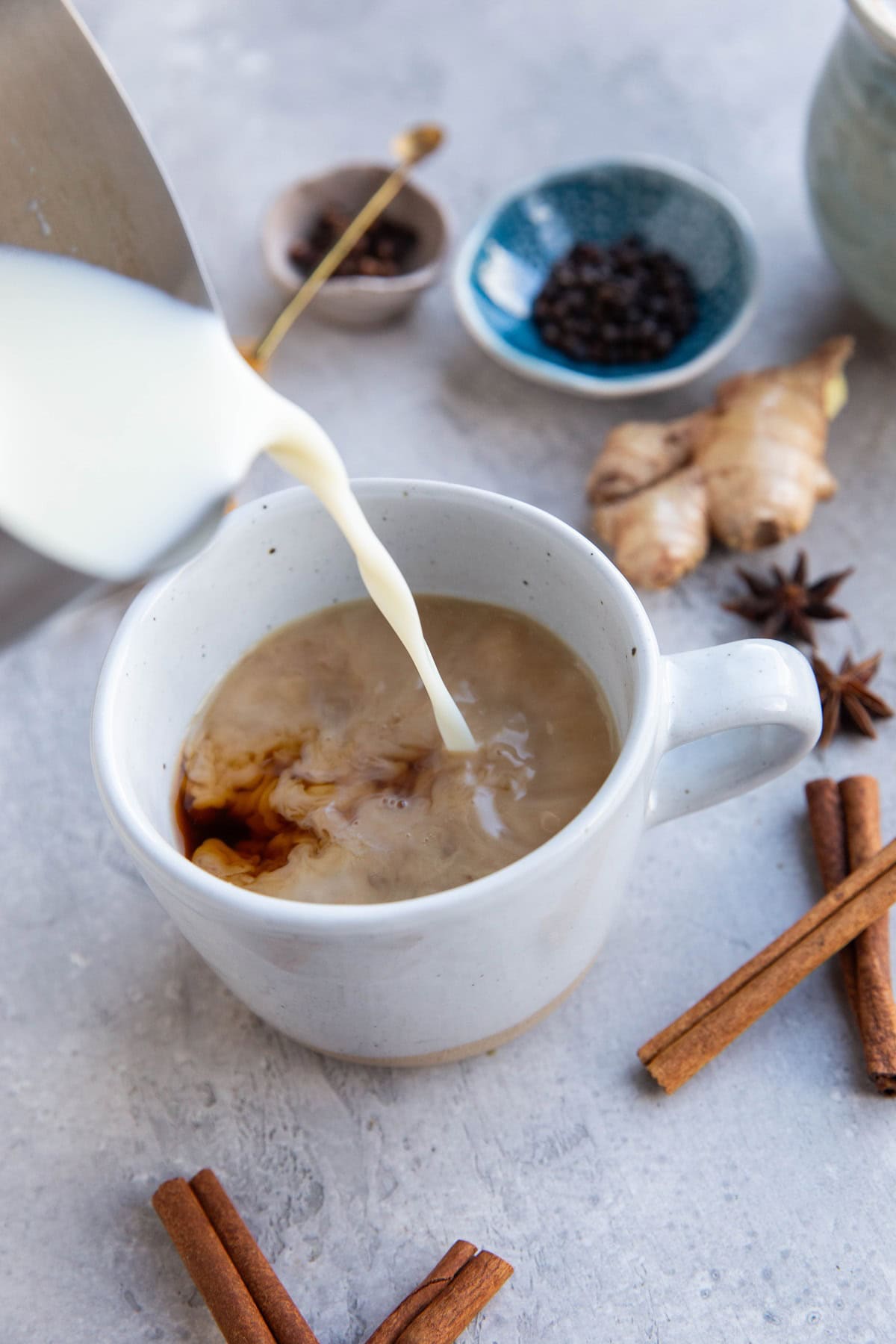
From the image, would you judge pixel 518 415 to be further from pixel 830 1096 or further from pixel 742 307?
pixel 830 1096

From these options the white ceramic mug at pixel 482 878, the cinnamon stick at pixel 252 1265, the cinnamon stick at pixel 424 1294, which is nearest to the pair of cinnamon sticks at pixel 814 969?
the white ceramic mug at pixel 482 878

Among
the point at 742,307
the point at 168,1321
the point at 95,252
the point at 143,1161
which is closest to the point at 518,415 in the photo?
the point at 742,307

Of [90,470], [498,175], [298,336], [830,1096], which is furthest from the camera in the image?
[498,175]

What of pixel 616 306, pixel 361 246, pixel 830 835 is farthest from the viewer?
pixel 361 246

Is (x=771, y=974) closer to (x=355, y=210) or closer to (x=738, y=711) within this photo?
(x=738, y=711)

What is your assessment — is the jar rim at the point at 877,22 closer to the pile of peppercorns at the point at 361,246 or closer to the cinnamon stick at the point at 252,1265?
the pile of peppercorns at the point at 361,246

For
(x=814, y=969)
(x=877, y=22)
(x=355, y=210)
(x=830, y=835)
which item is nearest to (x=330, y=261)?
(x=355, y=210)
